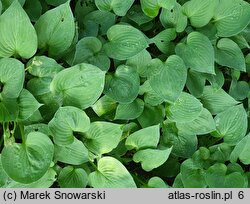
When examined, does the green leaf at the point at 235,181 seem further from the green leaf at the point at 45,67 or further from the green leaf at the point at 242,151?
the green leaf at the point at 45,67

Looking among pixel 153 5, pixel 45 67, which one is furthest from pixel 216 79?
pixel 45 67

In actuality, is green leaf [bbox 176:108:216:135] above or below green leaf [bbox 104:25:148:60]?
below

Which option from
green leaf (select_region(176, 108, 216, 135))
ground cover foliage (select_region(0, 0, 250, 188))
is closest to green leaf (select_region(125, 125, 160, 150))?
ground cover foliage (select_region(0, 0, 250, 188))

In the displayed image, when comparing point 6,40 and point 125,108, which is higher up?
point 6,40

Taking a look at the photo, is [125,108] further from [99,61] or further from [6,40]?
[6,40]

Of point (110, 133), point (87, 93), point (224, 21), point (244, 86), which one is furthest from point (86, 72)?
point (244, 86)

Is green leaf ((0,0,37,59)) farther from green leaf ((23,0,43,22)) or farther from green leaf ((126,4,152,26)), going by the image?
green leaf ((126,4,152,26))
